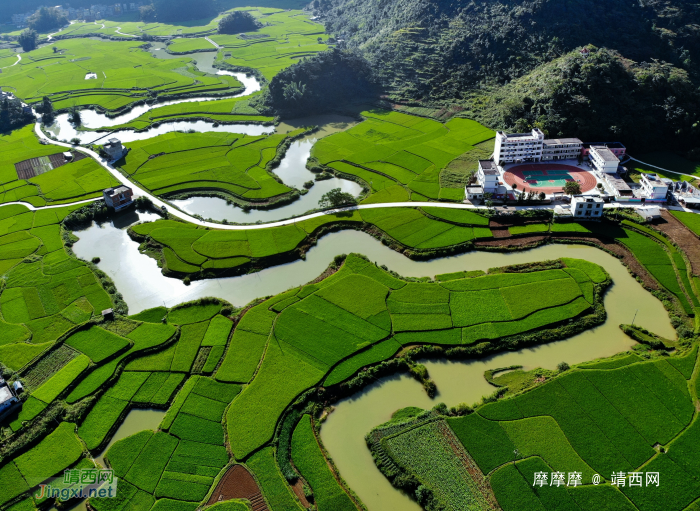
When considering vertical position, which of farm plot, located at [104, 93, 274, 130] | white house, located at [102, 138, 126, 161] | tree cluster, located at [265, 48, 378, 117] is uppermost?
tree cluster, located at [265, 48, 378, 117]

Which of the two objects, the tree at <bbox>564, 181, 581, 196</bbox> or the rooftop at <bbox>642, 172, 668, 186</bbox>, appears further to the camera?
the tree at <bbox>564, 181, 581, 196</bbox>

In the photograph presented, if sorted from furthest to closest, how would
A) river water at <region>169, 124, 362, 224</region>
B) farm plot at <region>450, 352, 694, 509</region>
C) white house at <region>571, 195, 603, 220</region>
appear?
river water at <region>169, 124, 362, 224</region>, white house at <region>571, 195, 603, 220</region>, farm plot at <region>450, 352, 694, 509</region>

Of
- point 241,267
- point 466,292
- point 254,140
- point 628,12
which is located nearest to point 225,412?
point 241,267

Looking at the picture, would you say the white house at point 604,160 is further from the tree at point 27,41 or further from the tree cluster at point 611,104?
the tree at point 27,41

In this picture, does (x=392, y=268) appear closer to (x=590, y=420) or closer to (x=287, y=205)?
(x=287, y=205)

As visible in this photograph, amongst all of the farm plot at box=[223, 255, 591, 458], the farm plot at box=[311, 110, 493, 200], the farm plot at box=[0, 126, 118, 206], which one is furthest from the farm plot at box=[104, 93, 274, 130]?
the farm plot at box=[223, 255, 591, 458]

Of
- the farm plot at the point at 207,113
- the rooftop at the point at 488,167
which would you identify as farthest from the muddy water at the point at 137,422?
the farm plot at the point at 207,113

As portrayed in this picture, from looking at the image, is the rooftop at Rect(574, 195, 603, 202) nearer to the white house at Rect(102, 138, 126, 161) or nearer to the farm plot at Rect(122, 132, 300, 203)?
the farm plot at Rect(122, 132, 300, 203)
